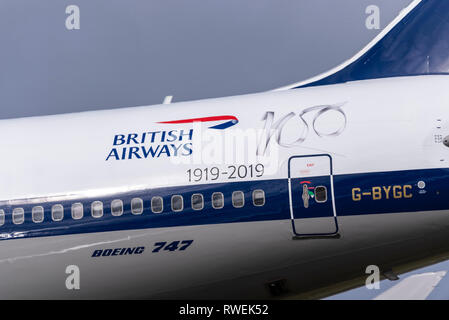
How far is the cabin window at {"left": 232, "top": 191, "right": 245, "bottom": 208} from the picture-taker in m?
15.2

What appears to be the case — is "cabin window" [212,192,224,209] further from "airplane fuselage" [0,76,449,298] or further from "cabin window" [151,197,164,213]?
"cabin window" [151,197,164,213]

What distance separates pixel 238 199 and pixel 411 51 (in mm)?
5142

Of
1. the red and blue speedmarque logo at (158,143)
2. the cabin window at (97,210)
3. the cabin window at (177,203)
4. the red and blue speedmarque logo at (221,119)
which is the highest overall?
the red and blue speedmarque logo at (221,119)

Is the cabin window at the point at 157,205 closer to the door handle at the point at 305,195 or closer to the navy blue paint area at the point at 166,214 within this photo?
the navy blue paint area at the point at 166,214

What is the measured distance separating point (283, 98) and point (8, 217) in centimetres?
605

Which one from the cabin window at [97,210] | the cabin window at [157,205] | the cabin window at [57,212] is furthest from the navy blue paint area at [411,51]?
the cabin window at [57,212]

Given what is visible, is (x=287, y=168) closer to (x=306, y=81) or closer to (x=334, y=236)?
(x=334, y=236)

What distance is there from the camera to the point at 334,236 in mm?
14867

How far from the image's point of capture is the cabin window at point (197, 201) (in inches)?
607

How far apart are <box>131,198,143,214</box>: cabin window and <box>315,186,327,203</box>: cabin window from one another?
3417 millimetres

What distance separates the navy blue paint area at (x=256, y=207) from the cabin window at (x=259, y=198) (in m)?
0.06

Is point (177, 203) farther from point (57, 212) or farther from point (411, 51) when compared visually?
point (411, 51)

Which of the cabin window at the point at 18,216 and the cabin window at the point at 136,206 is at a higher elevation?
the cabin window at the point at 136,206

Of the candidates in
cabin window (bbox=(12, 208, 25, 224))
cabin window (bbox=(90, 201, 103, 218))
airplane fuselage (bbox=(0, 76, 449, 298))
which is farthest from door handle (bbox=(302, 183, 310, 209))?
cabin window (bbox=(12, 208, 25, 224))
